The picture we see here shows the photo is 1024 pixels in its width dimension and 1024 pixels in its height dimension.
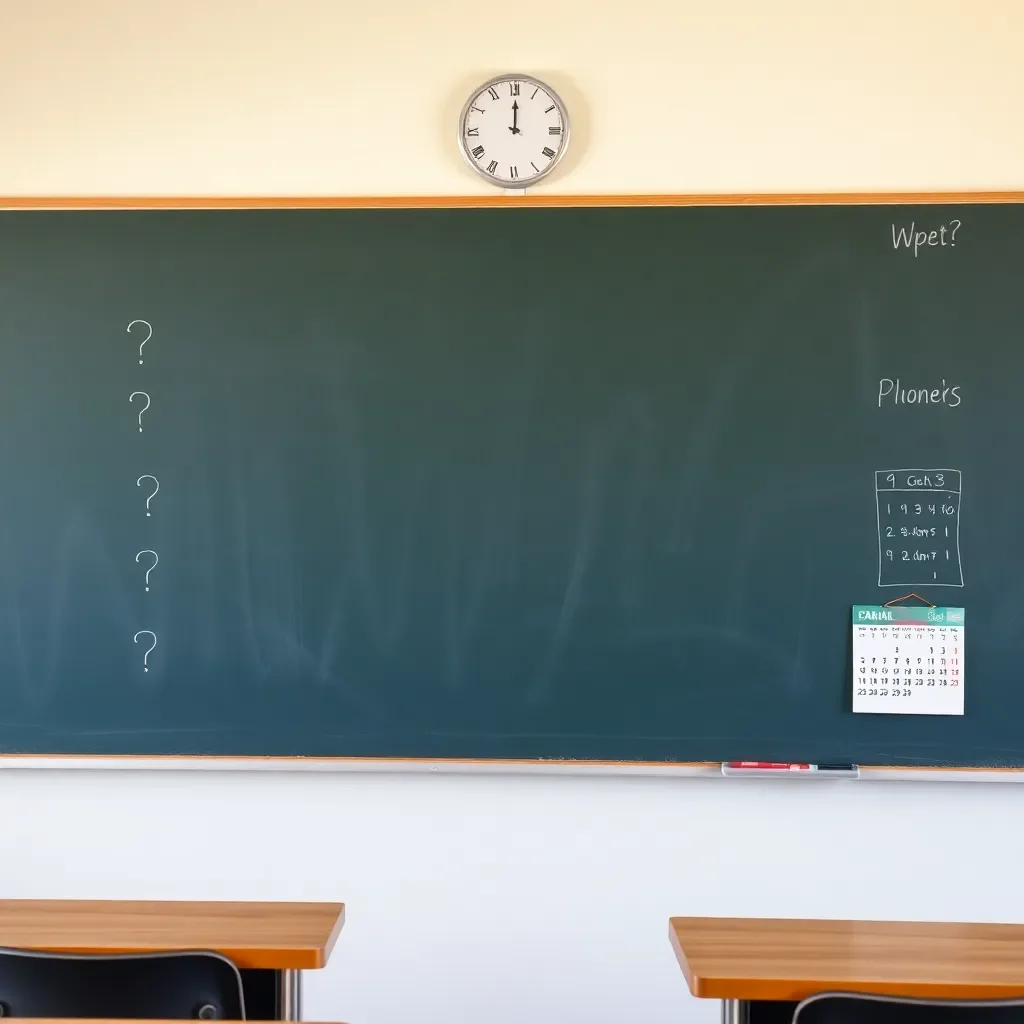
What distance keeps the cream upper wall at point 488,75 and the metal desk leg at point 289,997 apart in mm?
1935

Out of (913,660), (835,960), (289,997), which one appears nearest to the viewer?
(835,960)

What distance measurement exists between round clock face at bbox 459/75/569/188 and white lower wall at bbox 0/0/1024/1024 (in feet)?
0.19

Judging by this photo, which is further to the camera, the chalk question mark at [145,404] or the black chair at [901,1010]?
the chalk question mark at [145,404]

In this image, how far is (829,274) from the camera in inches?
99.8

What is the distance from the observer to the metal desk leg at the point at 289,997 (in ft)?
5.58

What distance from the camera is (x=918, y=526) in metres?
2.51

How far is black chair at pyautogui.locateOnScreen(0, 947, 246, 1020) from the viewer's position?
1.47 meters

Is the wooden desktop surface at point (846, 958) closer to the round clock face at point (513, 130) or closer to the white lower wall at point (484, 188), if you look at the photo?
the white lower wall at point (484, 188)

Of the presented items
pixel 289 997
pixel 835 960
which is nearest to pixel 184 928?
pixel 289 997

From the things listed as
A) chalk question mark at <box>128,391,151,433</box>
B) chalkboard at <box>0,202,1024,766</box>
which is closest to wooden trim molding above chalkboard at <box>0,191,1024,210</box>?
chalkboard at <box>0,202,1024,766</box>

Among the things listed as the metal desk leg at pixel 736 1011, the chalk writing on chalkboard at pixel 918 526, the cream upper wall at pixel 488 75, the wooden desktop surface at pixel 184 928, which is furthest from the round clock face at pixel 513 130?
the metal desk leg at pixel 736 1011

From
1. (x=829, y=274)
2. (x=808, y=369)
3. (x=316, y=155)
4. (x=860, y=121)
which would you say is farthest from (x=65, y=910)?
(x=860, y=121)

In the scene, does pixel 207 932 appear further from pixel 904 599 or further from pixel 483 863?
pixel 904 599

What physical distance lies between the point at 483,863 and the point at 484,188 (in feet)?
6.09
